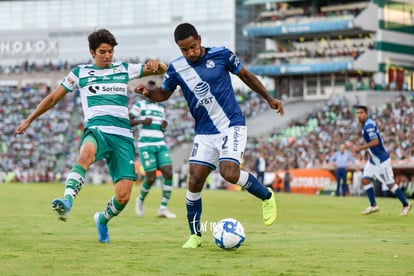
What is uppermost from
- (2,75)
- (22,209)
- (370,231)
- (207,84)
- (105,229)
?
(207,84)

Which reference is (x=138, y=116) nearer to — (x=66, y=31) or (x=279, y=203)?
(x=279, y=203)

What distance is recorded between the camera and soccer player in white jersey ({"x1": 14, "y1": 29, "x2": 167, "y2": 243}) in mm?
12883

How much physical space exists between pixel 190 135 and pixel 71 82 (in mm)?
46355

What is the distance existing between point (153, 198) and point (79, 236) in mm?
15265

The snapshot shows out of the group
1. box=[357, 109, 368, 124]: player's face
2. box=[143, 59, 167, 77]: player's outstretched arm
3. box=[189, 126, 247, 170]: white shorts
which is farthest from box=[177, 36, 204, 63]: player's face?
box=[357, 109, 368, 124]: player's face

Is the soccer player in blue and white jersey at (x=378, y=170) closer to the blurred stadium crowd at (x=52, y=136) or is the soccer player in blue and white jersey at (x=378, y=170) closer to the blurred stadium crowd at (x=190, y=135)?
the blurred stadium crowd at (x=190, y=135)

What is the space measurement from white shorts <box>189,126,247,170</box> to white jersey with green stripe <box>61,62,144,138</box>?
1.16 m

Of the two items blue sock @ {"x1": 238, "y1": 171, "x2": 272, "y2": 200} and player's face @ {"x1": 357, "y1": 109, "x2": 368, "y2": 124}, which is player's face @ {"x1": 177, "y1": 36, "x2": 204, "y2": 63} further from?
player's face @ {"x1": 357, "y1": 109, "x2": 368, "y2": 124}

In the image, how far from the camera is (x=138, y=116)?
2064 cm

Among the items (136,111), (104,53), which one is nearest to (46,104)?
(104,53)

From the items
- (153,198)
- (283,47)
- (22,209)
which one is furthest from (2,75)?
(22,209)

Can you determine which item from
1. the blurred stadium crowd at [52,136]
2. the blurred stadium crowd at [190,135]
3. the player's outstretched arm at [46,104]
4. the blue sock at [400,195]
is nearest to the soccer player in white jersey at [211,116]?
the player's outstretched arm at [46,104]

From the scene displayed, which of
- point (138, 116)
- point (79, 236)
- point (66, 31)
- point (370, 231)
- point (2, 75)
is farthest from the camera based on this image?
point (66, 31)

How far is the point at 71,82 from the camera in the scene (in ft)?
43.2
